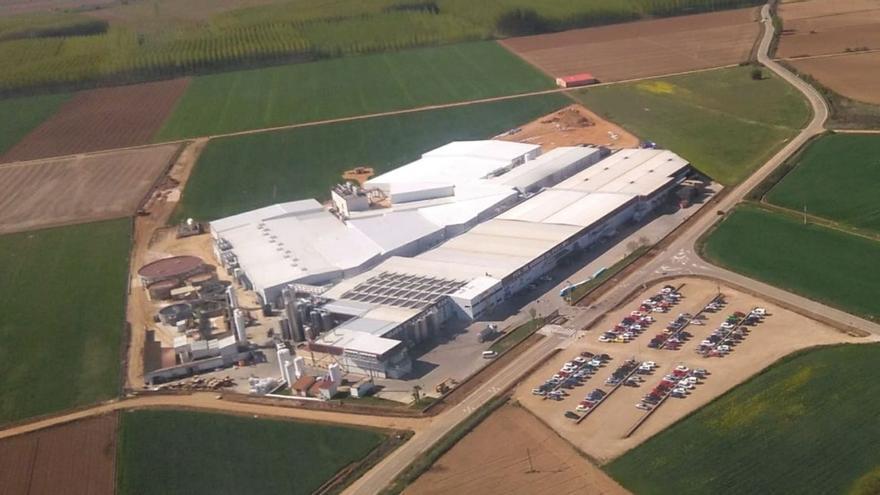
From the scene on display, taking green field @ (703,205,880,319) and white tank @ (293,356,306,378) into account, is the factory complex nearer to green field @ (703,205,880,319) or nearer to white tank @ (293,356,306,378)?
white tank @ (293,356,306,378)

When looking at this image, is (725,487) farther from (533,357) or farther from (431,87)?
(431,87)

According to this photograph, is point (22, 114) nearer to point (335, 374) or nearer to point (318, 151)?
point (318, 151)

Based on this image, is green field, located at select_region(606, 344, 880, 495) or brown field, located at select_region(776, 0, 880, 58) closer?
green field, located at select_region(606, 344, 880, 495)

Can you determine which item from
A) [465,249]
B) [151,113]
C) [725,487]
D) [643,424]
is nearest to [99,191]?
[151,113]

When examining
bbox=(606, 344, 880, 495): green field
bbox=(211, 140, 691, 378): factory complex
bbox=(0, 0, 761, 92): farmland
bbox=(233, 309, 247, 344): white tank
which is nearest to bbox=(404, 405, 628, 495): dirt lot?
bbox=(606, 344, 880, 495): green field

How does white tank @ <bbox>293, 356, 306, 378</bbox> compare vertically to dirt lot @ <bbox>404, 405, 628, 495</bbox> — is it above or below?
above

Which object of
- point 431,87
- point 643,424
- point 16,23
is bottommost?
point 643,424

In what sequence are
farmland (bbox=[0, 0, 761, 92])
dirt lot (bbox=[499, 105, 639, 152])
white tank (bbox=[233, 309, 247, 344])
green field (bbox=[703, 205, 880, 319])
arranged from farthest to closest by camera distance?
farmland (bbox=[0, 0, 761, 92]), dirt lot (bbox=[499, 105, 639, 152]), white tank (bbox=[233, 309, 247, 344]), green field (bbox=[703, 205, 880, 319])

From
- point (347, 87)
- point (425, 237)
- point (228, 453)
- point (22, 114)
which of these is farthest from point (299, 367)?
point (22, 114)
